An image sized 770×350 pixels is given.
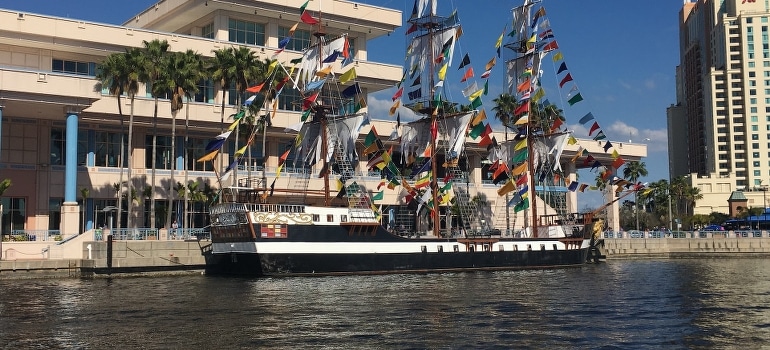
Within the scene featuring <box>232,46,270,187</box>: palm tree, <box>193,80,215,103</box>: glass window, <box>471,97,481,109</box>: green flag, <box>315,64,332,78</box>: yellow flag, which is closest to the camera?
<box>315,64,332,78</box>: yellow flag

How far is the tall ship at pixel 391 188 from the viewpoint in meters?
52.9

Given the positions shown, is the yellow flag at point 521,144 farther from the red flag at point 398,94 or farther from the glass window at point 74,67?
the glass window at point 74,67

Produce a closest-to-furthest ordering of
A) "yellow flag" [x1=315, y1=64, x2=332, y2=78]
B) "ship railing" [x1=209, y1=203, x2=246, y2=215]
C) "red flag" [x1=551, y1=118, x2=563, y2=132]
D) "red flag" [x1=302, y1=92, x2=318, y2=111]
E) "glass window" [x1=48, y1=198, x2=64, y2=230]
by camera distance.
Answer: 1. "ship railing" [x1=209, y1=203, x2=246, y2=215]
2. "red flag" [x1=302, y1=92, x2=318, y2=111]
3. "yellow flag" [x1=315, y1=64, x2=332, y2=78]
4. "glass window" [x1=48, y1=198, x2=64, y2=230]
5. "red flag" [x1=551, y1=118, x2=563, y2=132]

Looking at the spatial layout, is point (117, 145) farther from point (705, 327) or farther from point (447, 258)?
point (705, 327)

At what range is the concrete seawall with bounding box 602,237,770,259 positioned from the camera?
81.8 metres

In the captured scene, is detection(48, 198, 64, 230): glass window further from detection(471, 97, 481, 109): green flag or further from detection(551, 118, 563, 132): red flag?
detection(551, 118, 563, 132): red flag

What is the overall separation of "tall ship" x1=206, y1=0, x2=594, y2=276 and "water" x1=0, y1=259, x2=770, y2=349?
3.56 m

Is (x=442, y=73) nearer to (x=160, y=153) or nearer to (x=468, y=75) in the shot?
(x=468, y=75)

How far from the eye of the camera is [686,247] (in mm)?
84312

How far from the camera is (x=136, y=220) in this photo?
65500mm

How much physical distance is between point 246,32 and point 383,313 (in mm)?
47278

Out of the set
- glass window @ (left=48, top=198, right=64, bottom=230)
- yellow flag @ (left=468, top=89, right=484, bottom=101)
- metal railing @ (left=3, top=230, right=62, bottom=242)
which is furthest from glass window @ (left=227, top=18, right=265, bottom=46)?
metal railing @ (left=3, top=230, right=62, bottom=242)

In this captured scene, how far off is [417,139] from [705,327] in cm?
3991

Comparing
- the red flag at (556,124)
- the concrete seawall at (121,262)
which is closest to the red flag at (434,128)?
the red flag at (556,124)
